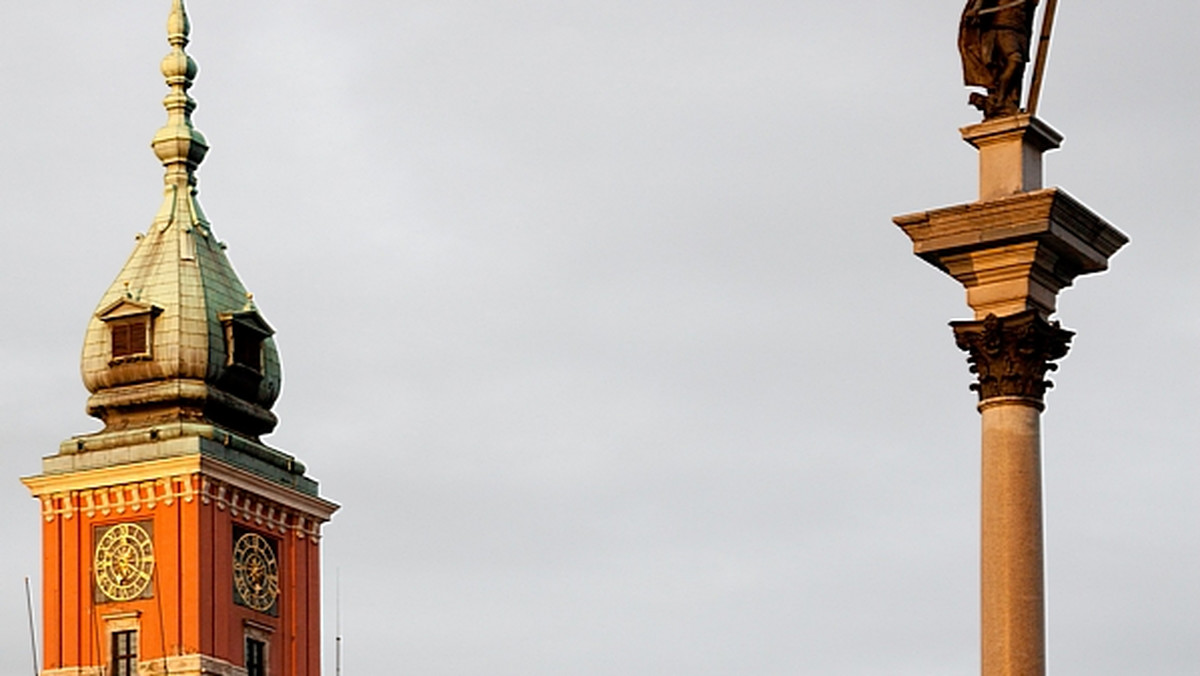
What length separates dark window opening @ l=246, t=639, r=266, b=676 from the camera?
95125 mm

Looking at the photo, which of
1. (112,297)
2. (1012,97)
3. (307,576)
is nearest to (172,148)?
(112,297)

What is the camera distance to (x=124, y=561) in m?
94.6

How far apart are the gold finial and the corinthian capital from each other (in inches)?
2883

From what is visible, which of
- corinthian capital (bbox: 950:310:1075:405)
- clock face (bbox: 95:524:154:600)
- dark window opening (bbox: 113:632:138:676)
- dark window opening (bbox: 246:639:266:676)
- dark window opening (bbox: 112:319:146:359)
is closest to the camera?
corinthian capital (bbox: 950:310:1075:405)

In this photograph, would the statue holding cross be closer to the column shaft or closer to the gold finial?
the column shaft

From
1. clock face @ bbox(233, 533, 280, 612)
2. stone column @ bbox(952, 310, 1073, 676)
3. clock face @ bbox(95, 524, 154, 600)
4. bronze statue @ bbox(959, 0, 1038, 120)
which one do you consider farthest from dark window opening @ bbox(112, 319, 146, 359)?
stone column @ bbox(952, 310, 1073, 676)

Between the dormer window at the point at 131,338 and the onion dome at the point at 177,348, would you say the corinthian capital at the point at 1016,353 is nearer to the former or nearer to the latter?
the onion dome at the point at 177,348

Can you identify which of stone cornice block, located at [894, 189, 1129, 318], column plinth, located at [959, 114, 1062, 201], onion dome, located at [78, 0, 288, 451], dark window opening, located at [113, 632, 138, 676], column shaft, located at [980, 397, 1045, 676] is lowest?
column shaft, located at [980, 397, 1045, 676]

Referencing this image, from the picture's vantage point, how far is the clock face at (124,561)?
309 feet

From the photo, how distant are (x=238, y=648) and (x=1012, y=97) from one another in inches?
2634

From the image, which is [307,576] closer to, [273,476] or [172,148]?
[273,476]

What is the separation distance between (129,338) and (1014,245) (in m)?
70.7

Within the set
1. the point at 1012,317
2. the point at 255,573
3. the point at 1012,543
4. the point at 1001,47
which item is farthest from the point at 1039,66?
the point at 255,573

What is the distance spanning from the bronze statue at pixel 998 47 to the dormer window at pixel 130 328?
2720 inches
